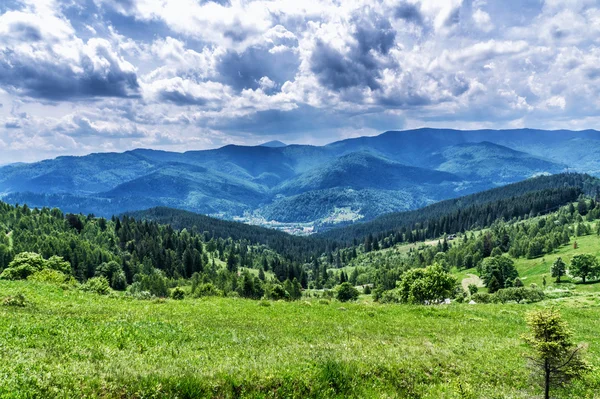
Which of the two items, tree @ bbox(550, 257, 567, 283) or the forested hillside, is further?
tree @ bbox(550, 257, 567, 283)

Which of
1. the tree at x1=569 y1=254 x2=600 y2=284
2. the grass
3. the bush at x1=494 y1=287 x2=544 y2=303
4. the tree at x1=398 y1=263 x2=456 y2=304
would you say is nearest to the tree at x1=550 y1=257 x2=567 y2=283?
the grass

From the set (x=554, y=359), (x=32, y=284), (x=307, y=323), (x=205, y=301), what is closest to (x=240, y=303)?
(x=205, y=301)

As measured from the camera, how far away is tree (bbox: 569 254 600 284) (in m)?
112

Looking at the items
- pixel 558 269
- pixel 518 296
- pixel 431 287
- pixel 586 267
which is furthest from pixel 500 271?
pixel 431 287

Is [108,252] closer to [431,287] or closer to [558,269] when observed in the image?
[431,287]

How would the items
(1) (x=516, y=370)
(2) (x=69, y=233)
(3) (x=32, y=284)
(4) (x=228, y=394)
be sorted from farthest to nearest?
(2) (x=69, y=233) < (3) (x=32, y=284) < (1) (x=516, y=370) < (4) (x=228, y=394)

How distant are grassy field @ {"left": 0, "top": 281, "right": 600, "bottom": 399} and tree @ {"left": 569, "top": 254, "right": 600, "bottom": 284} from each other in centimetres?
10254

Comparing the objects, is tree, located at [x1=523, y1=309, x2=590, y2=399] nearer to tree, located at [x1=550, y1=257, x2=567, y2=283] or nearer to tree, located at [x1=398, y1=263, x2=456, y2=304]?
tree, located at [x1=398, y1=263, x2=456, y2=304]

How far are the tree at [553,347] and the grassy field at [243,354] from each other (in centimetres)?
190

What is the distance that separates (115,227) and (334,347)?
202670 mm

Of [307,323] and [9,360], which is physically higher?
[9,360]

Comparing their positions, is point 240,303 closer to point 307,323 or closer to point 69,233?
point 307,323

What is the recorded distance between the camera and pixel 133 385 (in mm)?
13094

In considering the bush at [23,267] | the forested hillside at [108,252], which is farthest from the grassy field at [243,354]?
the forested hillside at [108,252]
